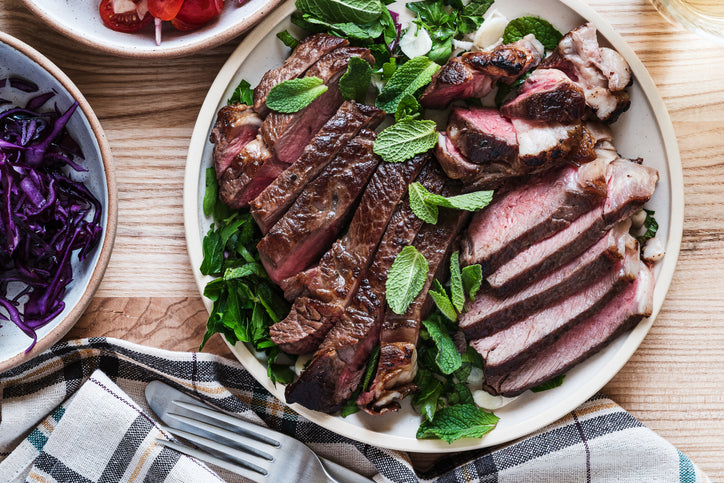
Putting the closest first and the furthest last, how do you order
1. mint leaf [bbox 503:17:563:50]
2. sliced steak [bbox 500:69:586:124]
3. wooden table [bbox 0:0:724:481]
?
sliced steak [bbox 500:69:586:124] → mint leaf [bbox 503:17:563:50] → wooden table [bbox 0:0:724:481]

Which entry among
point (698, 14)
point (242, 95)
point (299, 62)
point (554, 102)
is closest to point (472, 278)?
point (554, 102)

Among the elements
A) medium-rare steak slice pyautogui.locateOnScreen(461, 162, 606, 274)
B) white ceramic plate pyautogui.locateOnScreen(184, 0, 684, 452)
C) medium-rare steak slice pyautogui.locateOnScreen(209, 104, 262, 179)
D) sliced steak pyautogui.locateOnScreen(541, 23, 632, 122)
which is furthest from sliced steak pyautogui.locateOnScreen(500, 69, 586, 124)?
medium-rare steak slice pyautogui.locateOnScreen(209, 104, 262, 179)

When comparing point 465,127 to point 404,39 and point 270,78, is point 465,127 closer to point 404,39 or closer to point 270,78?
point 404,39

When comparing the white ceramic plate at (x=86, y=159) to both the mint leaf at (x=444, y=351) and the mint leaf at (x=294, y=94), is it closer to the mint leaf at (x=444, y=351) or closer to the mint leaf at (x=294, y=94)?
the mint leaf at (x=294, y=94)

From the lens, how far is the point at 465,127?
2875 millimetres

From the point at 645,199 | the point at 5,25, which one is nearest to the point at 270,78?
the point at 5,25

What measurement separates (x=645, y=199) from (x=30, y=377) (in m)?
3.03

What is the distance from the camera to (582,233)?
2.97 metres

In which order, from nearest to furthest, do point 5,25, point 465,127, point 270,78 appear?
point 465,127 → point 270,78 → point 5,25

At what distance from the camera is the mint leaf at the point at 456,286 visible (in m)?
2.99

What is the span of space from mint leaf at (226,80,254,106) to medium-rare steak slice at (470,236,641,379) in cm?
155

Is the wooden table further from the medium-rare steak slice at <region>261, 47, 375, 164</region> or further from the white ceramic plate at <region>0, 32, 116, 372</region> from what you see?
the medium-rare steak slice at <region>261, 47, 375, 164</region>

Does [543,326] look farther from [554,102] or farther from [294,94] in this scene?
[294,94]

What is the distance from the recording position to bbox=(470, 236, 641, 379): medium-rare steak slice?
306 cm
